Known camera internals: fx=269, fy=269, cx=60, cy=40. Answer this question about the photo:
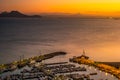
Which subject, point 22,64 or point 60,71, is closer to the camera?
point 60,71

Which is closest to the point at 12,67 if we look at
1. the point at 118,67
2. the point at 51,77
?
the point at 51,77

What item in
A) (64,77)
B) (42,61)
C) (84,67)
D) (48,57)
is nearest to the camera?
(64,77)

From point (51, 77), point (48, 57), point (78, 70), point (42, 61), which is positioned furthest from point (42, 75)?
point (48, 57)

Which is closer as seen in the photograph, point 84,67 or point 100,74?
point 100,74

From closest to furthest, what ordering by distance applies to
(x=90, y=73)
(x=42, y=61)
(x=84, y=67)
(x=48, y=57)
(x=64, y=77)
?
(x=64, y=77) → (x=90, y=73) → (x=84, y=67) → (x=42, y=61) → (x=48, y=57)

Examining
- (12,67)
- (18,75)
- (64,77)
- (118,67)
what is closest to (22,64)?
(12,67)

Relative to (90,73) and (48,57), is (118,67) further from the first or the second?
(48,57)

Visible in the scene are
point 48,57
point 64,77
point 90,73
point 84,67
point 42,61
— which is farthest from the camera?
point 48,57

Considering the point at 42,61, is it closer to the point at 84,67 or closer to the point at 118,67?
the point at 84,67

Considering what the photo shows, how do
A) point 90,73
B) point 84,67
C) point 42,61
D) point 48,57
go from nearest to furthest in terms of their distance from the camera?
1. point 90,73
2. point 84,67
3. point 42,61
4. point 48,57
